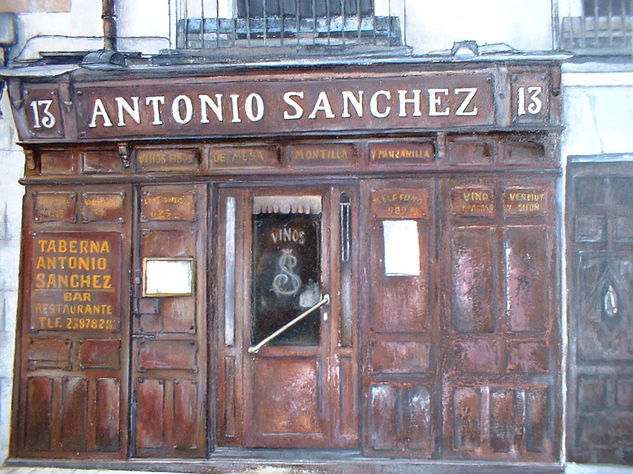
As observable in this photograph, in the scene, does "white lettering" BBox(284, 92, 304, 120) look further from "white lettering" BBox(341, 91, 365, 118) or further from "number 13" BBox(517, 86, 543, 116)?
"number 13" BBox(517, 86, 543, 116)

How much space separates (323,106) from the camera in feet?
15.3

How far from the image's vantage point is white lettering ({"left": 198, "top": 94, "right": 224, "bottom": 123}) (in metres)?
4.71

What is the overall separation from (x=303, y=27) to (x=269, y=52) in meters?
0.40

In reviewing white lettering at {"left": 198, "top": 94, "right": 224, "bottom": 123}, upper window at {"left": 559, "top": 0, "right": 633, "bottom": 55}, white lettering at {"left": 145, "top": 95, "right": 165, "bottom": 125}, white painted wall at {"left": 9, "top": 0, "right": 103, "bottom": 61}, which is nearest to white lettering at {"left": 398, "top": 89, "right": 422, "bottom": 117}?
upper window at {"left": 559, "top": 0, "right": 633, "bottom": 55}

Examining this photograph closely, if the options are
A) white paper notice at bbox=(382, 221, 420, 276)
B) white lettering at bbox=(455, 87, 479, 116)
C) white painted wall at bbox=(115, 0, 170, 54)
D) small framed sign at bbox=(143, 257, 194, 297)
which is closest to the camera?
white lettering at bbox=(455, 87, 479, 116)

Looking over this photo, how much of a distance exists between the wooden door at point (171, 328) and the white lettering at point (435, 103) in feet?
6.76

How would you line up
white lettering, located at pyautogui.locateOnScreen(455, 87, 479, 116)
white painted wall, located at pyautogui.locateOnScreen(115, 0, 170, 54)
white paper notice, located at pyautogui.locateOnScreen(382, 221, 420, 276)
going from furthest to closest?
white painted wall, located at pyautogui.locateOnScreen(115, 0, 170, 54) < white paper notice, located at pyautogui.locateOnScreen(382, 221, 420, 276) < white lettering, located at pyautogui.locateOnScreen(455, 87, 479, 116)

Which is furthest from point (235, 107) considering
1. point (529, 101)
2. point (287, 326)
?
point (529, 101)

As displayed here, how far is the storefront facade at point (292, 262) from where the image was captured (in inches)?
182

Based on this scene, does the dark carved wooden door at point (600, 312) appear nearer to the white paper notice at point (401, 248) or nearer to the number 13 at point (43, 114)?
the white paper notice at point (401, 248)

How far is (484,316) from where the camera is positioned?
184 inches

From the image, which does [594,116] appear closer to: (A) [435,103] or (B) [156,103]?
(A) [435,103]

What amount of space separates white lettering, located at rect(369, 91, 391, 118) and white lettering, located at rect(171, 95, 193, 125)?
154cm

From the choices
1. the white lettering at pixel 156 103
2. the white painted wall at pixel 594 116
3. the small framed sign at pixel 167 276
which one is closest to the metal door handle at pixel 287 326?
the small framed sign at pixel 167 276
